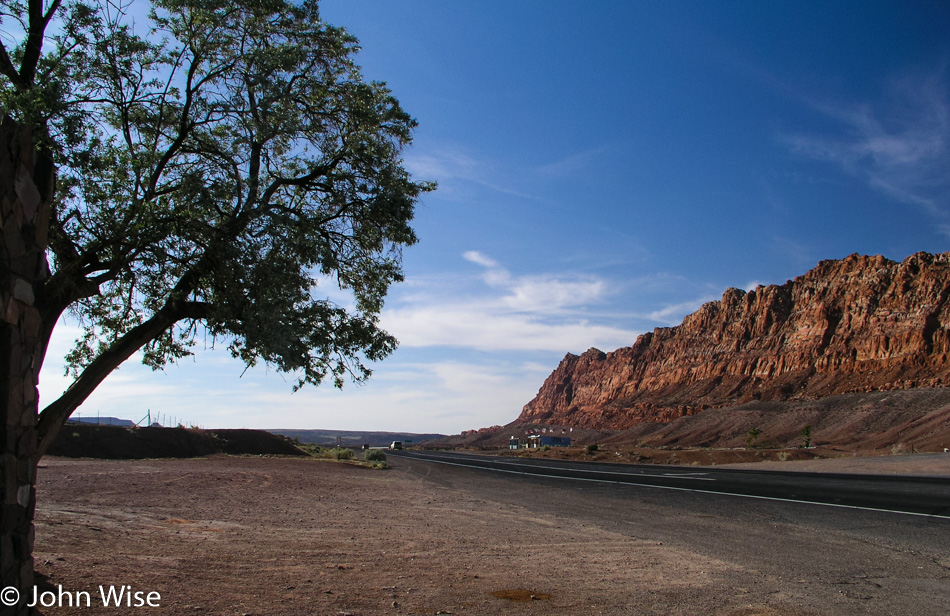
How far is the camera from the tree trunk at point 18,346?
4020 mm

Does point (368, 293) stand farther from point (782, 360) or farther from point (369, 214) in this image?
point (782, 360)

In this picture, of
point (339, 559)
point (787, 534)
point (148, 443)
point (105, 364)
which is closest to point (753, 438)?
point (148, 443)

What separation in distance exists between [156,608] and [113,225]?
3.94 metres

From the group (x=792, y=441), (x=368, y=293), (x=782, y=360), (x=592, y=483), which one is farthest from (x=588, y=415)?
(x=368, y=293)

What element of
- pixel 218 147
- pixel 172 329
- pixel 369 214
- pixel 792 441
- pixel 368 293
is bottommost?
pixel 792 441

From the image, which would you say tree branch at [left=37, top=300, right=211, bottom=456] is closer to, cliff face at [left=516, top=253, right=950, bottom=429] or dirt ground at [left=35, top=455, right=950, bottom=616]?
dirt ground at [left=35, top=455, right=950, bottom=616]

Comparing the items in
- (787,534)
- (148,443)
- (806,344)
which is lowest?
(148,443)

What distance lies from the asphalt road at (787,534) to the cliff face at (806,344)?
79.8 m

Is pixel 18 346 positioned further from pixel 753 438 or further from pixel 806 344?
pixel 806 344

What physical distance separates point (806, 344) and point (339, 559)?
121076mm

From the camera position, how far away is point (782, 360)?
11362 centimetres

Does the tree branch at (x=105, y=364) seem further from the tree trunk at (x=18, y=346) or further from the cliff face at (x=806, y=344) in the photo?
the cliff face at (x=806, y=344)

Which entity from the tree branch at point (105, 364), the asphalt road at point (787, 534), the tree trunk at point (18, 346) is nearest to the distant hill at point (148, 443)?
the asphalt road at point (787, 534)

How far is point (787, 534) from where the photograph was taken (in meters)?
10.7
